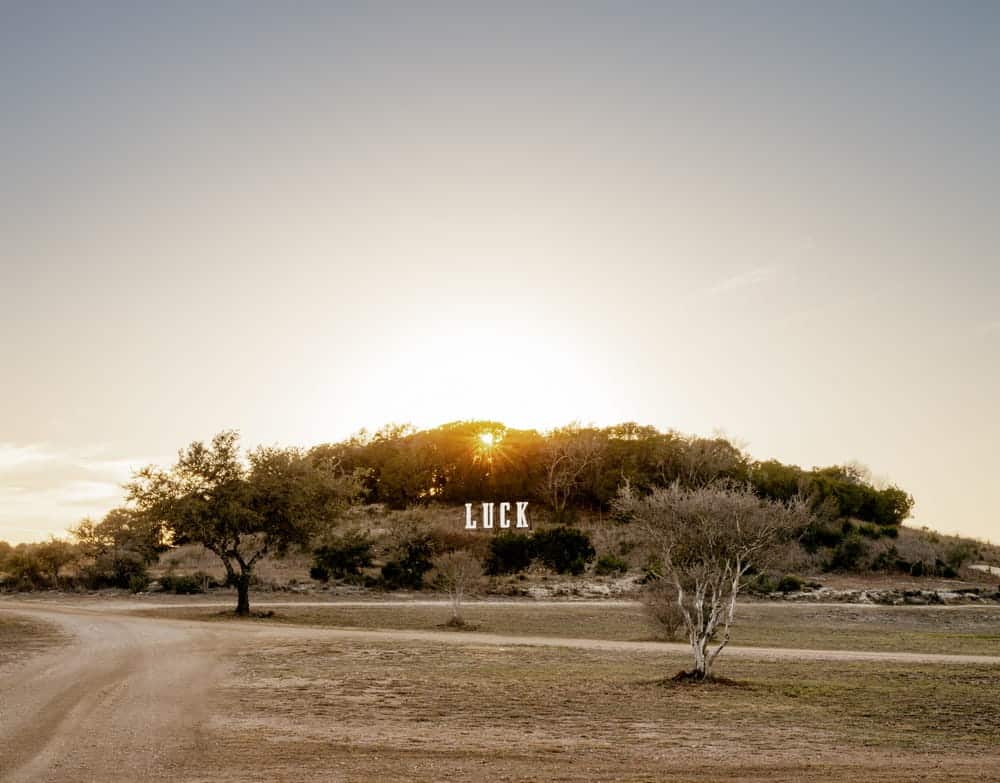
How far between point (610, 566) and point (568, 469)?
26.1m

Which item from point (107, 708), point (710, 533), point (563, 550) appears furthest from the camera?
point (563, 550)

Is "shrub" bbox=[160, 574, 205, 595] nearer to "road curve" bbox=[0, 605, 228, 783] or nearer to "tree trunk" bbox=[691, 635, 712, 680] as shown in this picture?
"road curve" bbox=[0, 605, 228, 783]

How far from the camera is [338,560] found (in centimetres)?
6147

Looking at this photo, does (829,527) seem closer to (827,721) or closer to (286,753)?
(827,721)

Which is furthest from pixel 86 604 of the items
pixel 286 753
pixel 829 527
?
pixel 829 527

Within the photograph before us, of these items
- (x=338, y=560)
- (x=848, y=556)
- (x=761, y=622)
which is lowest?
(x=761, y=622)

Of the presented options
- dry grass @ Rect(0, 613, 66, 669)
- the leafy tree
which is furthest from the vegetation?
dry grass @ Rect(0, 613, 66, 669)

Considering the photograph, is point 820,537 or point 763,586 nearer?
point 763,586

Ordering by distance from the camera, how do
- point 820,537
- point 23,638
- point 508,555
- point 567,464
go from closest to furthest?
1. point 23,638
2. point 508,555
3. point 820,537
4. point 567,464

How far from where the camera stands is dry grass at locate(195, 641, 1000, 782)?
41.4 feet

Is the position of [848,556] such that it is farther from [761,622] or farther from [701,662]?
[701,662]

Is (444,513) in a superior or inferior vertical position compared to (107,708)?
superior

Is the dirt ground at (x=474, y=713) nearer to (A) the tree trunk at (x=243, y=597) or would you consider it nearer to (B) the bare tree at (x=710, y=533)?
(B) the bare tree at (x=710, y=533)

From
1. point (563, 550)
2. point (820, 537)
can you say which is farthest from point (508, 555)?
point (820, 537)
